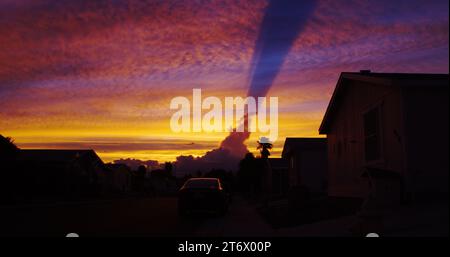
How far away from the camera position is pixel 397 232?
9.72 meters

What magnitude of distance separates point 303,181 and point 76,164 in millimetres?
27877

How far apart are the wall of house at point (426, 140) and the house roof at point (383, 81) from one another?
0.33 meters

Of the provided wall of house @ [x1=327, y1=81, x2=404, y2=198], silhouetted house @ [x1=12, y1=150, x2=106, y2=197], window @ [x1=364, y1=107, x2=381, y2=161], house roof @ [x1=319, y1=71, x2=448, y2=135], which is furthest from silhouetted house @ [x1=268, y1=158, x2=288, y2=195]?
window @ [x1=364, y1=107, x2=381, y2=161]

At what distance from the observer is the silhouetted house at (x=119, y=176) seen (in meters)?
80.5

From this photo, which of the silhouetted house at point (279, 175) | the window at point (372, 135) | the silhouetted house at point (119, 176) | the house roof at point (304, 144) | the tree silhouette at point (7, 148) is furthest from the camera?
the silhouetted house at point (119, 176)

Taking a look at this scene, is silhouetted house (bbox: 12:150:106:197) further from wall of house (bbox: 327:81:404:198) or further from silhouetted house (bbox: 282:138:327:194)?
wall of house (bbox: 327:81:404:198)

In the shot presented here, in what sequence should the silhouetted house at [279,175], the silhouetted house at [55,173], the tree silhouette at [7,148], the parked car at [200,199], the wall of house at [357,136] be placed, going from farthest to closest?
1. the silhouetted house at [279,175]
2. the silhouetted house at [55,173]
3. the tree silhouette at [7,148]
4. the parked car at [200,199]
5. the wall of house at [357,136]

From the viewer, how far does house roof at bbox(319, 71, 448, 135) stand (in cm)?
1237

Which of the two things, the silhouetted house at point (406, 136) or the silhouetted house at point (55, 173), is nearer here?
the silhouetted house at point (406, 136)

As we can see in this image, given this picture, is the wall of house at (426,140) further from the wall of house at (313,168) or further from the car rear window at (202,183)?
the wall of house at (313,168)

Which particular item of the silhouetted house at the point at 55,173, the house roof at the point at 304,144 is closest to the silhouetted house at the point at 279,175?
the house roof at the point at 304,144

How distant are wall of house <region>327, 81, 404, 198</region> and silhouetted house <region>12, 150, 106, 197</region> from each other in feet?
80.9

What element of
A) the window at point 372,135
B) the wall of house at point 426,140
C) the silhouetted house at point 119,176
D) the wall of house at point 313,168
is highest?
the silhouetted house at point 119,176
